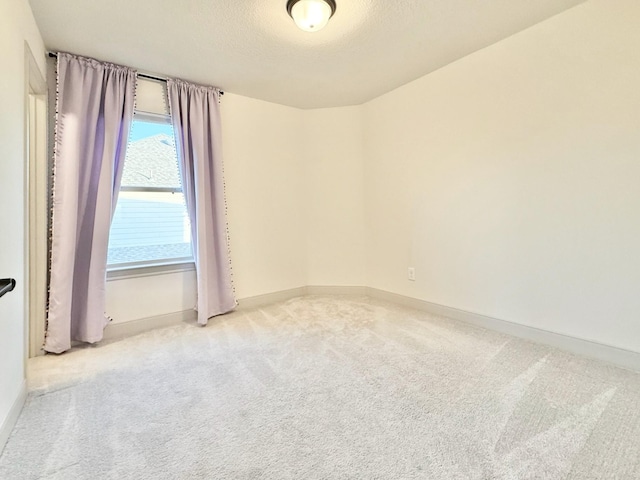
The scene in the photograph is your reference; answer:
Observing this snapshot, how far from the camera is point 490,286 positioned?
265cm

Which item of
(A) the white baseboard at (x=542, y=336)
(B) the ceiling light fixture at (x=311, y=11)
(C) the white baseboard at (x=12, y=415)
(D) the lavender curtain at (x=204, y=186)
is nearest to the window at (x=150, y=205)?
(D) the lavender curtain at (x=204, y=186)

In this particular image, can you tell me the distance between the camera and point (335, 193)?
385 centimetres

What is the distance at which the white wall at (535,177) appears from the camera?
6.44ft

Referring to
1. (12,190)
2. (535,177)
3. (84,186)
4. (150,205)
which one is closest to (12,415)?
(12,190)

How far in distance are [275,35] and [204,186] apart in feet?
4.76

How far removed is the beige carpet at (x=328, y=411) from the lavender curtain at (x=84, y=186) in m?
0.33

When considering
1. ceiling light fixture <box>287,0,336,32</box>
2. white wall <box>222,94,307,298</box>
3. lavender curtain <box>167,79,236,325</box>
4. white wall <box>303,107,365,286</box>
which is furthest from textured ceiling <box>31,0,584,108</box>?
white wall <box>303,107,365,286</box>

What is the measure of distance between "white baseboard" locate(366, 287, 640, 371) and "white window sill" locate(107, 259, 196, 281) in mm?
2303

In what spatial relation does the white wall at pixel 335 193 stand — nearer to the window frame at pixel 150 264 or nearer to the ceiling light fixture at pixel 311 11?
the window frame at pixel 150 264

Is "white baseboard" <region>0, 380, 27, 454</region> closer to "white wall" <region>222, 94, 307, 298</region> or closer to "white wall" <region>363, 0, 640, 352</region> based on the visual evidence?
"white wall" <region>222, 94, 307, 298</region>

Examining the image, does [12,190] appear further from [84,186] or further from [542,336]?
[542,336]

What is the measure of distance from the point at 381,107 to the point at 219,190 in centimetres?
202

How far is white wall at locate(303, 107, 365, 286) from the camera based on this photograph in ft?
12.5

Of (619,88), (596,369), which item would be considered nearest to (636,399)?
(596,369)
